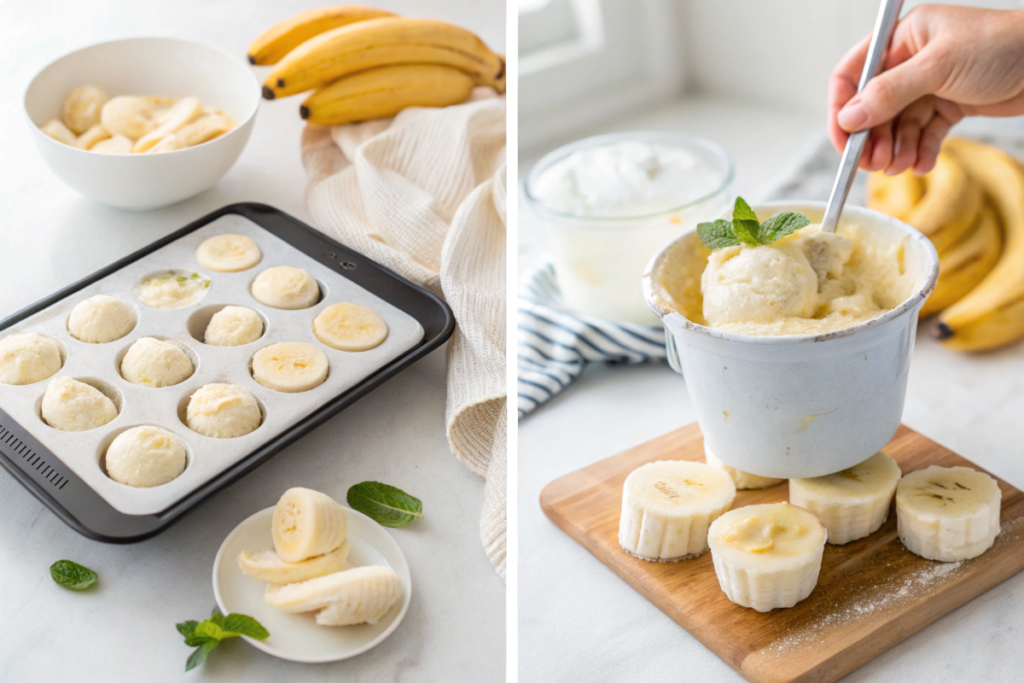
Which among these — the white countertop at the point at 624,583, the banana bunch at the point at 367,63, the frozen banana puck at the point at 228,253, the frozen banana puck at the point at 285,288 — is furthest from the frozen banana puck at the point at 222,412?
the banana bunch at the point at 367,63

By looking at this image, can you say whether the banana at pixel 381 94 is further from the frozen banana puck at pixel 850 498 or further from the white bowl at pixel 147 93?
the frozen banana puck at pixel 850 498

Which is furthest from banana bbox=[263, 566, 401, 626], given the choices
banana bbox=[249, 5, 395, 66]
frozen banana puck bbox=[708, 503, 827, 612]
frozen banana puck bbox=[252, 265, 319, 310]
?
banana bbox=[249, 5, 395, 66]

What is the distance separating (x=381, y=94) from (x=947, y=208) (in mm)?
1280

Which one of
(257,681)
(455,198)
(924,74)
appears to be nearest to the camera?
(257,681)

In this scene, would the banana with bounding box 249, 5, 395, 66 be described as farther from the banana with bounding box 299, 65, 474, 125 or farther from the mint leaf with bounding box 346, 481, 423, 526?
the mint leaf with bounding box 346, 481, 423, 526

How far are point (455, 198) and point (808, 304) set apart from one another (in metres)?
0.93

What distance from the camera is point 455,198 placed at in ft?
6.44

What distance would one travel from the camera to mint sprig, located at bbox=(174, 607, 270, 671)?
1086 mm

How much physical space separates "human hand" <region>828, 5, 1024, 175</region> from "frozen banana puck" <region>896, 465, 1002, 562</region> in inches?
23.3

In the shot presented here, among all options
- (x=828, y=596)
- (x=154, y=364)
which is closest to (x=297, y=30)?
(x=154, y=364)

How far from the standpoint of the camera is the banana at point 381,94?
85.2 inches

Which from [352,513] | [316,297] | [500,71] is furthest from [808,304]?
[500,71]

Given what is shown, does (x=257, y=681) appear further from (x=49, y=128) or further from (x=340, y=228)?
(x=49, y=128)

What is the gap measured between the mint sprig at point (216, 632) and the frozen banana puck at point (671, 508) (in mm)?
540
